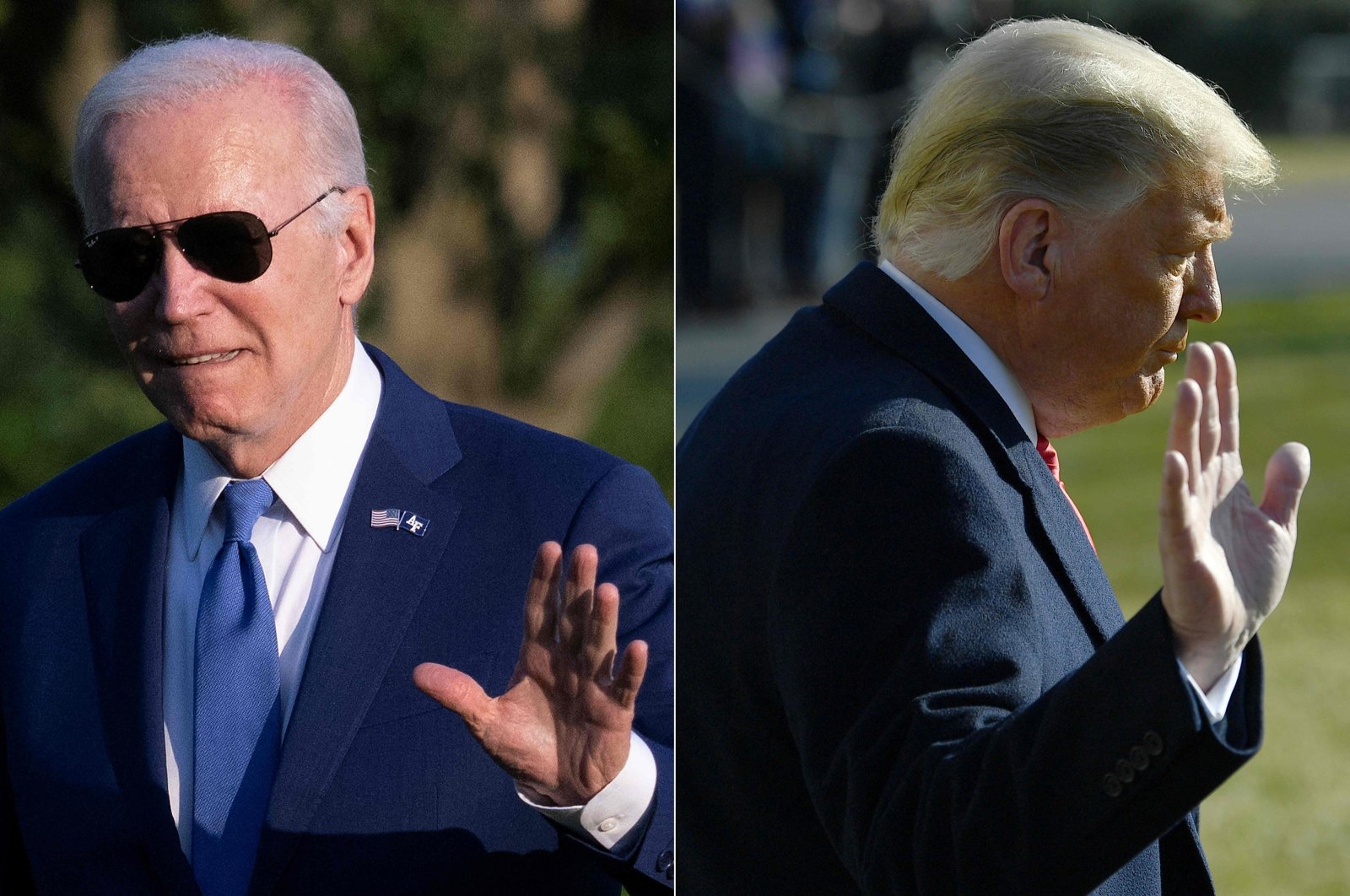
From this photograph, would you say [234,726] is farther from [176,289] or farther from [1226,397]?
[1226,397]

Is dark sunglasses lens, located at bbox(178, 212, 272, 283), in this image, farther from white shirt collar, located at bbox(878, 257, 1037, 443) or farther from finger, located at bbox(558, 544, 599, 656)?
white shirt collar, located at bbox(878, 257, 1037, 443)

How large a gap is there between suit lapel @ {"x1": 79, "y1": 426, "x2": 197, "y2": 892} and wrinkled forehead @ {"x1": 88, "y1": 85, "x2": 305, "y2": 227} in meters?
0.29

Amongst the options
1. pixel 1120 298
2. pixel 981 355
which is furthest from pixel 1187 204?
pixel 981 355

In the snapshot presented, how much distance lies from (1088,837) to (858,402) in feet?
1.73

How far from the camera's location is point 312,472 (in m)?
1.88

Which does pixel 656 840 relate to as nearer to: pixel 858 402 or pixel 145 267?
pixel 858 402

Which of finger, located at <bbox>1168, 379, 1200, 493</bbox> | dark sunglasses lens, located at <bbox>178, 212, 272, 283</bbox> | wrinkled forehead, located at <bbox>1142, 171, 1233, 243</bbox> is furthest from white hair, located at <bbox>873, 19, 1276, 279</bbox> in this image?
dark sunglasses lens, located at <bbox>178, 212, 272, 283</bbox>

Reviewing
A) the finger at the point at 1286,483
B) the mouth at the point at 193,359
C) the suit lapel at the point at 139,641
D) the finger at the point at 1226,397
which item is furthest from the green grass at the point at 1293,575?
the mouth at the point at 193,359

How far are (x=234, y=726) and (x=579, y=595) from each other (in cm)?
43

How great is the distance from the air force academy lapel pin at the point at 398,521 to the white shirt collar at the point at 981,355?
66 cm

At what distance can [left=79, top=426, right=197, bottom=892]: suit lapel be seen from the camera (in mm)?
1825

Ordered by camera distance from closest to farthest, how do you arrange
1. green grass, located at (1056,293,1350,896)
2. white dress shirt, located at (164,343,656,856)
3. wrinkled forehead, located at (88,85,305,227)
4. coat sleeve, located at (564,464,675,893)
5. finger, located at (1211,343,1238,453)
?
finger, located at (1211,343,1238,453), wrinkled forehead, located at (88,85,305,227), white dress shirt, located at (164,343,656,856), coat sleeve, located at (564,464,675,893), green grass, located at (1056,293,1350,896)

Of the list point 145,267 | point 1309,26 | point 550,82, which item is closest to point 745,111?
point 550,82

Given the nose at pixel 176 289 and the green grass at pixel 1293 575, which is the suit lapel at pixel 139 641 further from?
the green grass at pixel 1293 575
